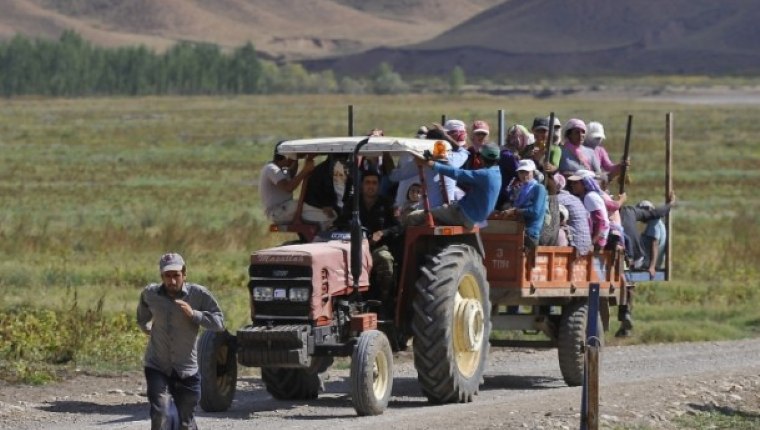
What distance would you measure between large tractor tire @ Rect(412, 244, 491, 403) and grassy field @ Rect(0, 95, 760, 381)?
391 centimetres

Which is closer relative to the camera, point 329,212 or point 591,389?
point 591,389

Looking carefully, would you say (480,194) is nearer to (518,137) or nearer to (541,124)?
(518,137)

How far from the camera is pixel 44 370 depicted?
660 inches

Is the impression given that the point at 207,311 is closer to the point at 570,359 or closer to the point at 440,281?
the point at 440,281

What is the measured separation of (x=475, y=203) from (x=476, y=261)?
53cm

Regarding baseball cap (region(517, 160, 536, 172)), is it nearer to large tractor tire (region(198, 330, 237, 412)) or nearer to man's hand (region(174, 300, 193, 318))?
large tractor tire (region(198, 330, 237, 412))

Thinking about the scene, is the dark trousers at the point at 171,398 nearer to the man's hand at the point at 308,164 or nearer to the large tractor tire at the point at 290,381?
the large tractor tire at the point at 290,381

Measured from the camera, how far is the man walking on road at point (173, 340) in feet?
39.3

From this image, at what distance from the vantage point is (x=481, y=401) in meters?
15.6

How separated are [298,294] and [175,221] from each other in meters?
20.4

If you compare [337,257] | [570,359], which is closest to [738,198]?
[570,359]

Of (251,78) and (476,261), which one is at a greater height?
(251,78)

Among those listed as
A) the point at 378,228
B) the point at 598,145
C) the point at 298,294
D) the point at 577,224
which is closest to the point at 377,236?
the point at 378,228

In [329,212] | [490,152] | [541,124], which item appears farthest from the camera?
[541,124]
